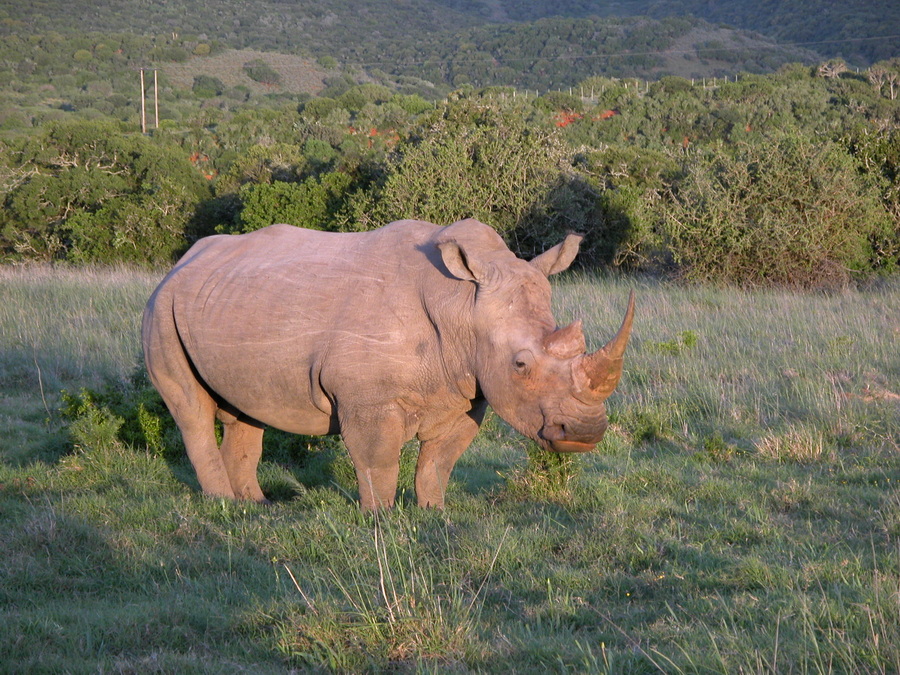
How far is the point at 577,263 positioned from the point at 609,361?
15107 millimetres

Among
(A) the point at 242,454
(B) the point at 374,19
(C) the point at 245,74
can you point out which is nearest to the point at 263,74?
(C) the point at 245,74

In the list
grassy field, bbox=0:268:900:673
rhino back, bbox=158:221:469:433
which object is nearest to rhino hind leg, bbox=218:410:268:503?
grassy field, bbox=0:268:900:673

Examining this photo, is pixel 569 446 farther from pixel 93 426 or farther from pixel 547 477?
pixel 93 426

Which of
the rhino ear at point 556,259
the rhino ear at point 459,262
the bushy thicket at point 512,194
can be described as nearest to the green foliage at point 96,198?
the bushy thicket at point 512,194

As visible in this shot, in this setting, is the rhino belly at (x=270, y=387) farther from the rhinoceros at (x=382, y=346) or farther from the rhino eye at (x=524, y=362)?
the rhino eye at (x=524, y=362)

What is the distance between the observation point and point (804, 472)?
697 cm

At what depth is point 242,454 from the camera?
22.3 feet

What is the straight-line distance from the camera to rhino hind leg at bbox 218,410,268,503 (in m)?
6.74

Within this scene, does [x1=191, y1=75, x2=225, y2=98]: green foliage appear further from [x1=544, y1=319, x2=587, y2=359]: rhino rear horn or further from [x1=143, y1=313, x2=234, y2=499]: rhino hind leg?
[x1=544, y1=319, x2=587, y2=359]: rhino rear horn

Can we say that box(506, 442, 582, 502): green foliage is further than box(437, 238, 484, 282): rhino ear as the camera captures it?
Yes

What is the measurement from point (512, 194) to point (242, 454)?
43.0 ft

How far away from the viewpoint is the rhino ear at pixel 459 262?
520 cm

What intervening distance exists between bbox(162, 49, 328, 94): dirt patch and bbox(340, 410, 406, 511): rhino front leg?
70.5 meters

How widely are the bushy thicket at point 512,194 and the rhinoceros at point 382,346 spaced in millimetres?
11902
